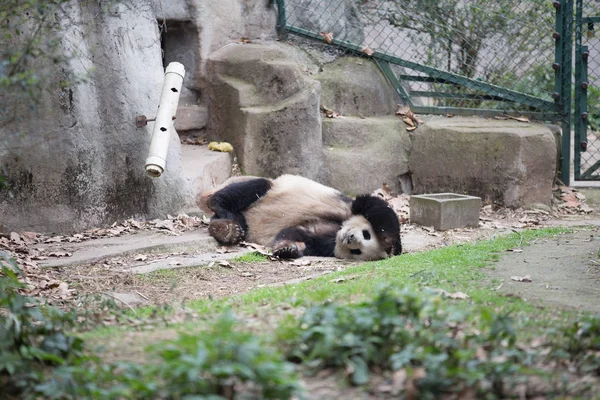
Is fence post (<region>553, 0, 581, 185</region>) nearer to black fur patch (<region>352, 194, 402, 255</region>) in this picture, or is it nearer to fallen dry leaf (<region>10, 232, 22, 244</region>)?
black fur patch (<region>352, 194, 402, 255</region>)

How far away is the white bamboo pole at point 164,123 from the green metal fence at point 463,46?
3.31 meters

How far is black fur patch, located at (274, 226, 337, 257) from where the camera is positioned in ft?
27.6

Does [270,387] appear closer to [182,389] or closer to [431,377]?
[182,389]

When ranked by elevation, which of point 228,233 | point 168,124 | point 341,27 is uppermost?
point 341,27

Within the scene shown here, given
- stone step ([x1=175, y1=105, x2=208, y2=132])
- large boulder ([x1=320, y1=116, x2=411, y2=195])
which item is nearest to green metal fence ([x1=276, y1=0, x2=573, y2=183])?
large boulder ([x1=320, y1=116, x2=411, y2=195])

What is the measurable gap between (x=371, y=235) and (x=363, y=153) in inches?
116

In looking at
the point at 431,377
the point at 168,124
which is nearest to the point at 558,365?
the point at 431,377

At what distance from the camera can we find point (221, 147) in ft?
34.6

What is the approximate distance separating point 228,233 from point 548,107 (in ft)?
17.5

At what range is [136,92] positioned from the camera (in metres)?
8.89

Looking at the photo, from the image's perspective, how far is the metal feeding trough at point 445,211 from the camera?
9141 mm

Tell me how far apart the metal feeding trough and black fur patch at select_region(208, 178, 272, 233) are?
1.93 meters

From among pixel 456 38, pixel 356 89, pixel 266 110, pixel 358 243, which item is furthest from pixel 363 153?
pixel 358 243

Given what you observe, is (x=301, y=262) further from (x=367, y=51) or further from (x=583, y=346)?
(x=367, y=51)
